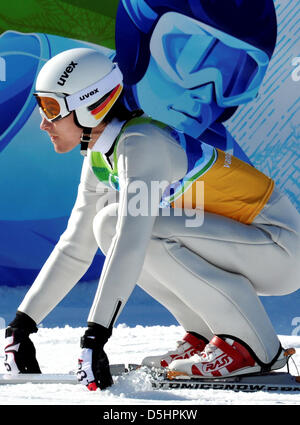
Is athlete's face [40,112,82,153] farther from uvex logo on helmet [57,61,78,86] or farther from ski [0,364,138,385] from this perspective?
ski [0,364,138,385]

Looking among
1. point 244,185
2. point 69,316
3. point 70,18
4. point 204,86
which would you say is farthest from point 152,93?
point 244,185

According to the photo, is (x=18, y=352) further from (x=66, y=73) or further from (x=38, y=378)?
(x=66, y=73)

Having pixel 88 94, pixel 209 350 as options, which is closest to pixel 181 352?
pixel 209 350

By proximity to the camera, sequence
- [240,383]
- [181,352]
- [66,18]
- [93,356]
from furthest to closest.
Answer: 1. [66,18]
2. [181,352]
3. [240,383]
4. [93,356]

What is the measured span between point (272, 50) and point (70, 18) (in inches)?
48.9

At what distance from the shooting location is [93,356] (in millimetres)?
1811

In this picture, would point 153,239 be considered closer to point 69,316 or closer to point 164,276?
point 164,276

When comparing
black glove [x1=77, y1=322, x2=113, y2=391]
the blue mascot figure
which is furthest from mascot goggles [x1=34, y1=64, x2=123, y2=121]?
the blue mascot figure

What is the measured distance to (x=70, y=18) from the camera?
4520mm

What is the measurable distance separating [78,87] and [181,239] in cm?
51

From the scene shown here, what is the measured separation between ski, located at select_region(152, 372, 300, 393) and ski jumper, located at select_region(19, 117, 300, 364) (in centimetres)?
6

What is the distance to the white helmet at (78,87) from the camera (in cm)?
203

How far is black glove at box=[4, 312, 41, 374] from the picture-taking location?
216cm
